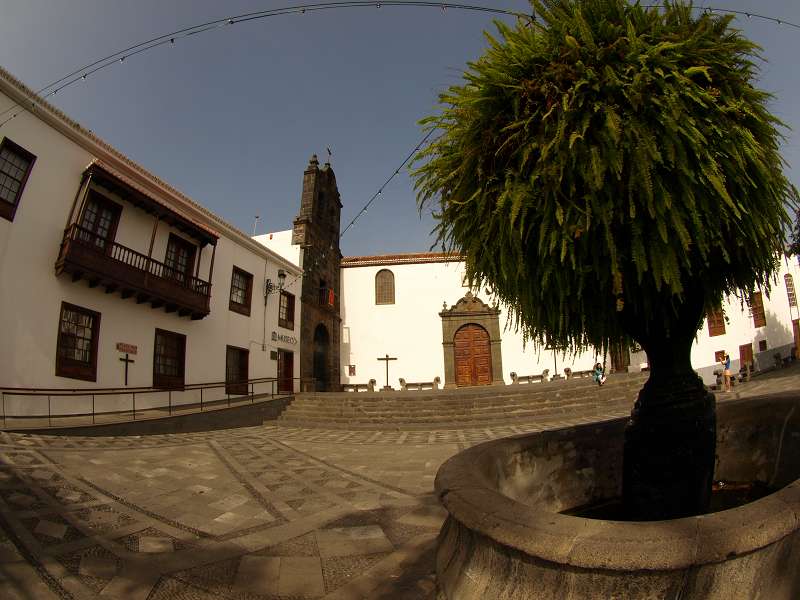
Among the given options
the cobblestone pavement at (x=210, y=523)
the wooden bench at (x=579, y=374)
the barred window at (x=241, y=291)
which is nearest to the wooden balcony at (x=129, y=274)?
the barred window at (x=241, y=291)

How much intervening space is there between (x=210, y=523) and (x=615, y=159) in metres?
4.13

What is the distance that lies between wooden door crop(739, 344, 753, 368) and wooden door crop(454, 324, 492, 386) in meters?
12.0

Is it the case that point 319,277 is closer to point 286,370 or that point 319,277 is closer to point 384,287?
point 384,287

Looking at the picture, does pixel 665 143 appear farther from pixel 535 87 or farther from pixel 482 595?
pixel 482 595

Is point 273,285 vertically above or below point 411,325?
above

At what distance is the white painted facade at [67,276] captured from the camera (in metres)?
8.19

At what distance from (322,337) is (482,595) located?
18.6 meters

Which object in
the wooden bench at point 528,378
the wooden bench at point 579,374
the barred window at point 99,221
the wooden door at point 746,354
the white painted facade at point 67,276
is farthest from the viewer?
the wooden bench at point 528,378

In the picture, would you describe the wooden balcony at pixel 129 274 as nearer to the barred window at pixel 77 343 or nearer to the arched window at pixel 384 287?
the barred window at pixel 77 343

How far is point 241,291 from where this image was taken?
14.8 m

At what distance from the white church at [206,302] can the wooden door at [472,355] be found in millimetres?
56

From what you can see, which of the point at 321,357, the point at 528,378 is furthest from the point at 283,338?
the point at 528,378

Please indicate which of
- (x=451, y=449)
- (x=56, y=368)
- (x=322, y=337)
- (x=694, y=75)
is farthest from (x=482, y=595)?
(x=322, y=337)

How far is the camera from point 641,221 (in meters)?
1.87
